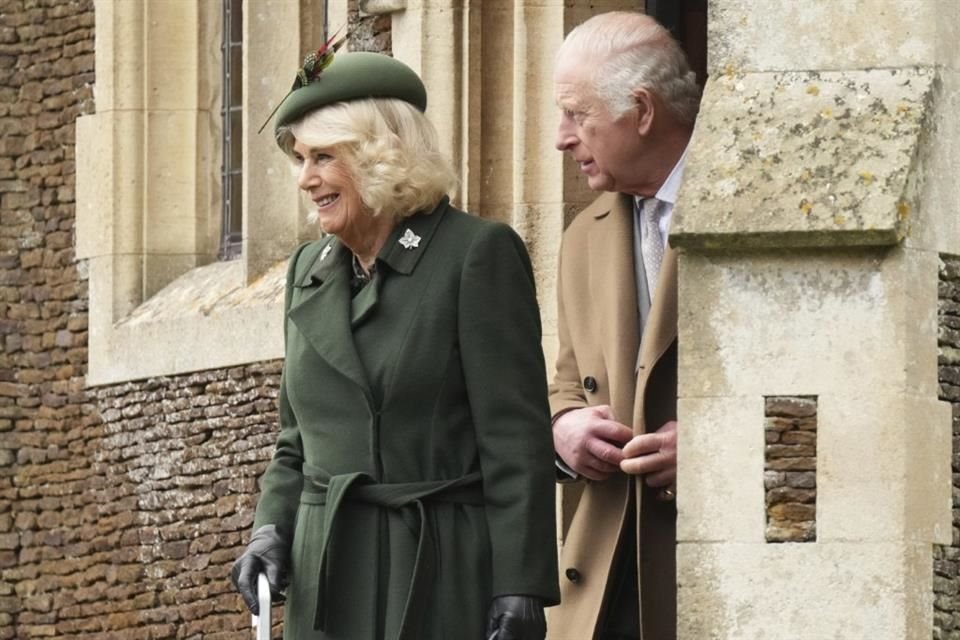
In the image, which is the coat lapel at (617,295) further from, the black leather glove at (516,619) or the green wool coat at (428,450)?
the black leather glove at (516,619)

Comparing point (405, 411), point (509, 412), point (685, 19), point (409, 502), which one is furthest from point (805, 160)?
point (685, 19)

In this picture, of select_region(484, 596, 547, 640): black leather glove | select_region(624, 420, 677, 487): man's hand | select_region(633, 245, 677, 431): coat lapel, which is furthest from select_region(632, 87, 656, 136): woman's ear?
select_region(484, 596, 547, 640): black leather glove

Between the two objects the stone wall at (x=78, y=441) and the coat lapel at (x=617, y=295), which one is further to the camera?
the stone wall at (x=78, y=441)

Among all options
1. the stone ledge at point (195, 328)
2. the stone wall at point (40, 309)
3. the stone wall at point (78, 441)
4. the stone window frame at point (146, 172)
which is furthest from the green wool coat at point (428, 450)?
the stone wall at point (40, 309)

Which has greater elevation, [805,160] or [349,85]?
[349,85]

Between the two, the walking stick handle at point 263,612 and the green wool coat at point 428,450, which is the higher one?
the green wool coat at point 428,450

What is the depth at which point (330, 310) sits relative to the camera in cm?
734

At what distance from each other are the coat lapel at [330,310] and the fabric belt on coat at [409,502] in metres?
0.21

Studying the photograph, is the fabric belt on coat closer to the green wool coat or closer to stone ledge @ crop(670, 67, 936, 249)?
Result: the green wool coat

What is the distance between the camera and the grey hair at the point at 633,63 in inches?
306

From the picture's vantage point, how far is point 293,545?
24.0ft

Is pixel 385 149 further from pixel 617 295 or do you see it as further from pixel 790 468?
pixel 790 468

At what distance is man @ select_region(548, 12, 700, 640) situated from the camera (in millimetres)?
7672

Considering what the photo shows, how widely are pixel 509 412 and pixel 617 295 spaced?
29.8 inches
